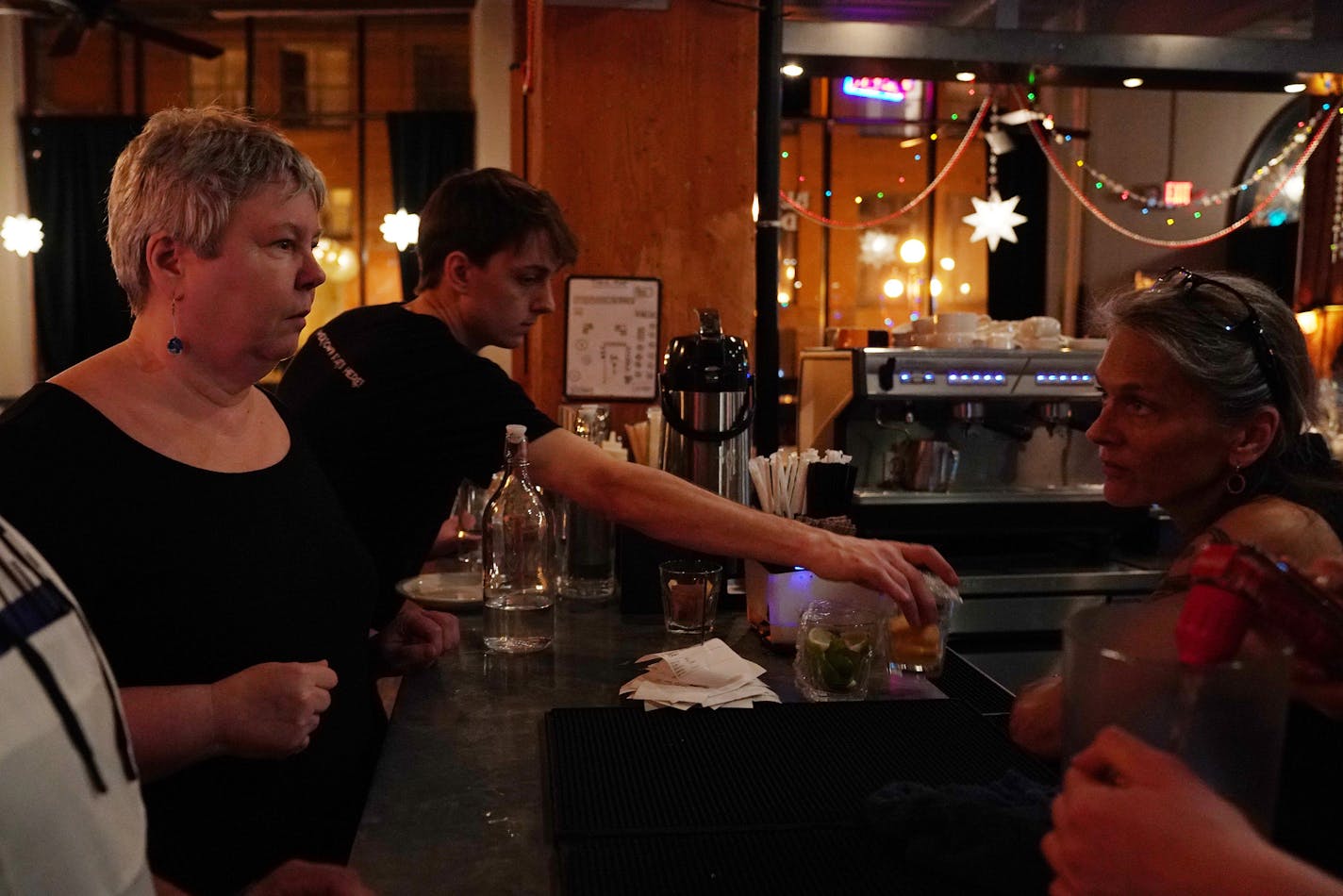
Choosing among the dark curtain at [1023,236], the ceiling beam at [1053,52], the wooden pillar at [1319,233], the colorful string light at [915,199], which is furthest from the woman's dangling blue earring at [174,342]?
the dark curtain at [1023,236]

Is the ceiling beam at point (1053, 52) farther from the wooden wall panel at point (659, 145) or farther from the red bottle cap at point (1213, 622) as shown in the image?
the red bottle cap at point (1213, 622)

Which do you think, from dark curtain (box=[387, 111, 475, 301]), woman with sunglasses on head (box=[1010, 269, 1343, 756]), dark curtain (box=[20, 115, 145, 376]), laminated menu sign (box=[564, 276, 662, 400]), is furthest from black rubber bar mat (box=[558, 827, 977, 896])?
dark curtain (box=[20, 115, 145, 376])

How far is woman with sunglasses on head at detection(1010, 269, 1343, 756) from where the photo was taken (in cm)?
154

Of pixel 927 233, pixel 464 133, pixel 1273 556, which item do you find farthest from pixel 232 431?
pixel 927 233

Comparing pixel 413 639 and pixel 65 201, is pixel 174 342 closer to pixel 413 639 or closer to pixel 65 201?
pixel 413 639

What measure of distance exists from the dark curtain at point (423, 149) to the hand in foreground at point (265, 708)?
26.5ft

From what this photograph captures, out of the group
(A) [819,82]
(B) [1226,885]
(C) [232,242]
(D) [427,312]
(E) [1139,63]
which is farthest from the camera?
(A) [819,82]

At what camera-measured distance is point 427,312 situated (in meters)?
2.35

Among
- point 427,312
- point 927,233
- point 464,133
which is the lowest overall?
point 427,312

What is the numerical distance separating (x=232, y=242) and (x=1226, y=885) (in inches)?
53.7

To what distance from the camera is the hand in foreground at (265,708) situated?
1255 mm

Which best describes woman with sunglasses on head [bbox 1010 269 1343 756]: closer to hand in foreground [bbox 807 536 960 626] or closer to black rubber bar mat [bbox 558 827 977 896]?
hand in foreground [bbox 807 536 960 626]

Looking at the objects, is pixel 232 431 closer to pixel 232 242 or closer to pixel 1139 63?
pixel 232 242

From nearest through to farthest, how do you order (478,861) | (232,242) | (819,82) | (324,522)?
(478,861), (232,242), (324,522), (819,82)
